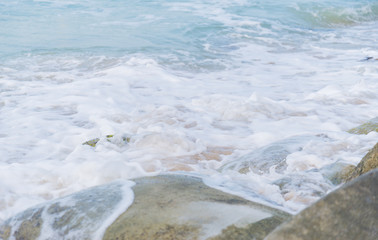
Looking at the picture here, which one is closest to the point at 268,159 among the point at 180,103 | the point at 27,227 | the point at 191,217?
the point at 191,217

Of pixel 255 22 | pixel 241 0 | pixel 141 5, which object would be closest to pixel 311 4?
pixel 241 0

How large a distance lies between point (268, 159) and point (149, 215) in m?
2.03

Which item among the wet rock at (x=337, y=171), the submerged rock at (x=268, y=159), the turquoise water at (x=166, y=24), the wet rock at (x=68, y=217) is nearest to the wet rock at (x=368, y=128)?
the submerged rock at (x=268, y=159)

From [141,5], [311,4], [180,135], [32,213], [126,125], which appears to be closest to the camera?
[32,213]

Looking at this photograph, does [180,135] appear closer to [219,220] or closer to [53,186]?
[53,186]

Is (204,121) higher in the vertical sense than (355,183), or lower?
lower

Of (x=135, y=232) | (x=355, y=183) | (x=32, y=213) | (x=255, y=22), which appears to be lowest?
(x=255, y=22)

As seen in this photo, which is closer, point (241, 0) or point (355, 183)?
point (355, 183)

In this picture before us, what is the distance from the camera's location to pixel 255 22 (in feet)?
54.3

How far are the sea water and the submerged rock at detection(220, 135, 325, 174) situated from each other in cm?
2

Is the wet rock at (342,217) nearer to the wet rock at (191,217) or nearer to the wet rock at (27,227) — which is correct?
the wet rock at (191,217)

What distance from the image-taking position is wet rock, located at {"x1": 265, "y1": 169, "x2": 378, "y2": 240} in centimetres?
112

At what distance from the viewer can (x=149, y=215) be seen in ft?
6.25

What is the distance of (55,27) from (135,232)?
44.8 ft
